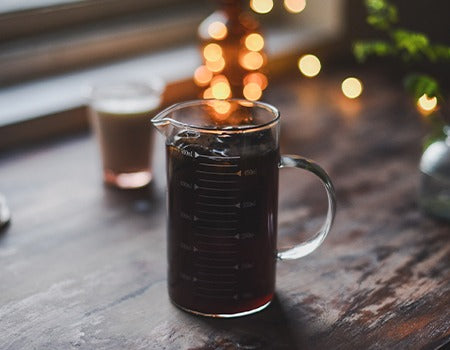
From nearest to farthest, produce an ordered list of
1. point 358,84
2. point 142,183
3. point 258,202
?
point 258,202
point 142,183
point 358,84

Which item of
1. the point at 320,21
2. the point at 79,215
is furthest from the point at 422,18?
the point at 79,215

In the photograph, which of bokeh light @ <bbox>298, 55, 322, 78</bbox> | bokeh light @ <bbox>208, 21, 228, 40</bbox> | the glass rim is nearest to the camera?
the glass rim

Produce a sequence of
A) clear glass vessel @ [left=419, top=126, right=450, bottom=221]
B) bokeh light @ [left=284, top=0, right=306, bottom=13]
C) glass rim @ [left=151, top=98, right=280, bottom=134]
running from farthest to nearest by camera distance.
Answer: bokeh light @ [left=284, top=0, right=306, bottom=13] < clear glass vessel @ [left=419, top=126, right=450, bottom=221] < glass rim @ [left=151, top=98, right=280, bottom=134]

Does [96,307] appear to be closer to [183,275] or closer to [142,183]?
[183,275]

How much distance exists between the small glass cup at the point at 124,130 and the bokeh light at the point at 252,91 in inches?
10.3

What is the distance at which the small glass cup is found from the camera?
1.16 metres

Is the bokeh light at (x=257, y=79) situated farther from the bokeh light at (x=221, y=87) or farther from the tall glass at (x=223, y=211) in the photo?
the tall glass at (x=223, y=211)

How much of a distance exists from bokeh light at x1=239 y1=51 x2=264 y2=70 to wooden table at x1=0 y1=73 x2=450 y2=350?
12 cm

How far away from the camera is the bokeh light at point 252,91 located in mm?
1423

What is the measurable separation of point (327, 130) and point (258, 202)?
2.07 ft

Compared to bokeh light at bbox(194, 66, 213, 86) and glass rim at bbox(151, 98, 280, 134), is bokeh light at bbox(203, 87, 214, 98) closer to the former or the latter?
bokeh light at bbox(194, 66, 213, 86)

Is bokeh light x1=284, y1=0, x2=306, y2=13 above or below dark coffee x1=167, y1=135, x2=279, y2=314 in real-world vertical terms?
above

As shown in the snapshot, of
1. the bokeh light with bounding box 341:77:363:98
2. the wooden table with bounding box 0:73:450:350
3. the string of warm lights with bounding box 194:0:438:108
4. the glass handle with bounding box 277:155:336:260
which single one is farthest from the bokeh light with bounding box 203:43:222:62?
the glass handle with bounding box 277:155:336:260

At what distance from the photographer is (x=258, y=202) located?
80 cm
